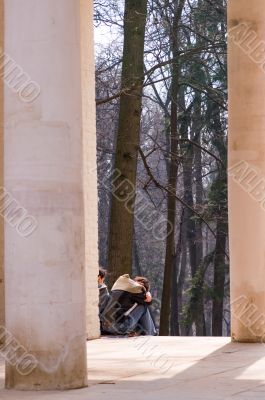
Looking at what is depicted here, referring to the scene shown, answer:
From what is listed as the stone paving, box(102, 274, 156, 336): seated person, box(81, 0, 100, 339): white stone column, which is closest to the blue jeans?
box(102, 274, 156, 336): seated person

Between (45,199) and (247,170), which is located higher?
(247,170)

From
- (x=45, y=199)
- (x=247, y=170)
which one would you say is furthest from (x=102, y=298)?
(x=45, y=199)

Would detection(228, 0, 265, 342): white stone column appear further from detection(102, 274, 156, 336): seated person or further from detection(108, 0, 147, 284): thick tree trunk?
detection(108, 0, 147, 284): thick tree trunk

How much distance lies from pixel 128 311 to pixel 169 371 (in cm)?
728

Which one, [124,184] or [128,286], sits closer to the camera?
[128,286]

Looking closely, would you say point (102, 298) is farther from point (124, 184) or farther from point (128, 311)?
point (124, 184)

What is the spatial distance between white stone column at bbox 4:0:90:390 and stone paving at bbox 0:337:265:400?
40 cm

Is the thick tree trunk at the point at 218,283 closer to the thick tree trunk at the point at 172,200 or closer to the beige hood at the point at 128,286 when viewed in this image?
the thick tree trunk at the point at 172,200

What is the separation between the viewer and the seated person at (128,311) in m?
18.7

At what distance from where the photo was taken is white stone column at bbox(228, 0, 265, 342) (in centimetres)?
1579

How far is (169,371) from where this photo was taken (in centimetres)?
1175

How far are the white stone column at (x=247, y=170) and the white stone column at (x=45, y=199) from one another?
20.2ft

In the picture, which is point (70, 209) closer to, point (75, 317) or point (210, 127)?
point (75, 317)

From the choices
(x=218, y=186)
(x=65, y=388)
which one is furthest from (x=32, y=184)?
(x=218, y=186)
